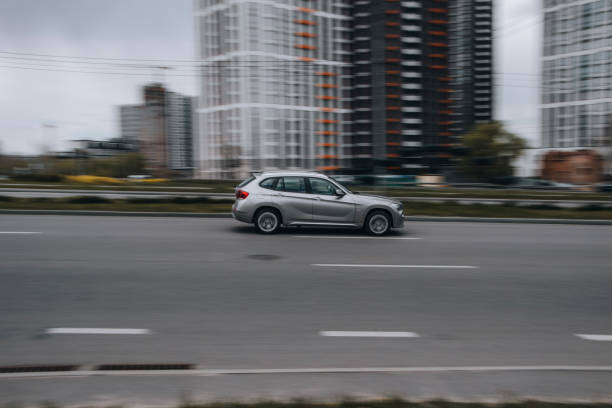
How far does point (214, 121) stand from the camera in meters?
106

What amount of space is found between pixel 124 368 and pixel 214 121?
4161 inches

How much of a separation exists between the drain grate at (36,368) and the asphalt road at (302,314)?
0.15m

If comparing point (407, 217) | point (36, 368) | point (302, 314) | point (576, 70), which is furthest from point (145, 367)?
point (576, 70)

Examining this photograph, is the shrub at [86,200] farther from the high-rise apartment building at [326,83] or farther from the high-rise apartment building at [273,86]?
the high-rise apartment building at [326,83]

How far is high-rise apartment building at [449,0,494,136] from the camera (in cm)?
10097

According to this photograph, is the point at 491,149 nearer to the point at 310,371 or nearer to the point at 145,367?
the point at 310,371

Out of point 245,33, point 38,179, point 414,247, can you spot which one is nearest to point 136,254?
point 414,247

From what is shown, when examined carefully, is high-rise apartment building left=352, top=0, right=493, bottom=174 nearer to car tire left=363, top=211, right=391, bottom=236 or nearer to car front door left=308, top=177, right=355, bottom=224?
car tire left=363, top=211, right=391, bottom=236

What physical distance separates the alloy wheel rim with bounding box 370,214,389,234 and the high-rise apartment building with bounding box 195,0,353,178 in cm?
8342

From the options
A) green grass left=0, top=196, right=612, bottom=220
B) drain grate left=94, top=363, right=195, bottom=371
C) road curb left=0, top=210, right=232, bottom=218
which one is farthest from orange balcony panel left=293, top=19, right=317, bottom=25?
drain grate left=94, top=363, right=195, bottom=371

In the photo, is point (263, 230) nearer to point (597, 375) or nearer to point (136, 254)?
point (136, 254)

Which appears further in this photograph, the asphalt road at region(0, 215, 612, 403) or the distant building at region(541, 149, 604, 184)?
the distant building at region(541, 149, 604, 184)

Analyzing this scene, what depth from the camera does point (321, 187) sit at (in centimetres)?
1195

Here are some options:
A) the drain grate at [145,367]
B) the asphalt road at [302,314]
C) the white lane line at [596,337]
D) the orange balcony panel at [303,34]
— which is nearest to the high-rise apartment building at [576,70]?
the orange balcony panel at [303,34]
